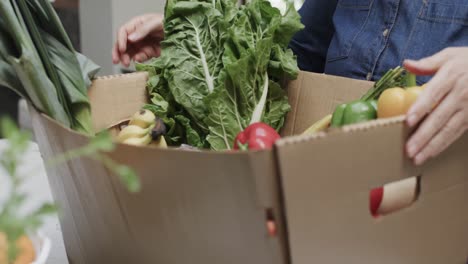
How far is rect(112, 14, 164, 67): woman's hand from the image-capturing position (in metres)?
0.99

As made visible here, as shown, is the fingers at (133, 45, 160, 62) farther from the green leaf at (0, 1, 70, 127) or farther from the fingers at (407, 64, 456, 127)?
the fingers at (407, 64, 456, 127)

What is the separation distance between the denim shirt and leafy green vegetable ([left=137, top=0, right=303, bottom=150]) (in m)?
0.19

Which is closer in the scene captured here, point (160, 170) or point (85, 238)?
point (160, 170)

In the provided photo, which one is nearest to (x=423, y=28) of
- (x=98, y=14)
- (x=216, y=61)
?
(x=216, y=61)

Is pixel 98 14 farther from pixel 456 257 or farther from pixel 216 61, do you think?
pixel 456 257

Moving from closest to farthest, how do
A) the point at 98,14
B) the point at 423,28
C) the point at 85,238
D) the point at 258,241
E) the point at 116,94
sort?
the point at 258,241 → the point at 85,238 → the point at 116,94 → the point at 423,28 → the point at 98,14

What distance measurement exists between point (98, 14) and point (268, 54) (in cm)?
199

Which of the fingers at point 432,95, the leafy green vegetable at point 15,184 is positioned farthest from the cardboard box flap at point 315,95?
the leafy green vegetable at point 15,184

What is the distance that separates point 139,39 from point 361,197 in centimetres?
63

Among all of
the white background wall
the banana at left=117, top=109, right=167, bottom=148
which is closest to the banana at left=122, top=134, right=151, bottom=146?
the banana at left=117, top=109, right=167, bottom=148

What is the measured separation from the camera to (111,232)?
55 cm

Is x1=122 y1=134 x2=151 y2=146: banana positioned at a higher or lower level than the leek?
lower

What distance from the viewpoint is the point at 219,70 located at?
0.97m

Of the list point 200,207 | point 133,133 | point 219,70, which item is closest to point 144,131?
point 133,133
